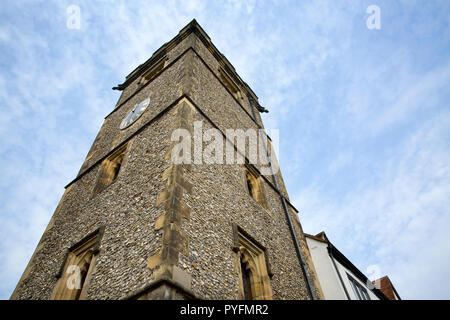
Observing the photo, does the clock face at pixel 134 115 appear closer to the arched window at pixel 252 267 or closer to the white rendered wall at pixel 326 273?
the arched window at pixel 252 267

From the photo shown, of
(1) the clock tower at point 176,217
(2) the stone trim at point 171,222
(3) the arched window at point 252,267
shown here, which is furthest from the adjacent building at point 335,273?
(2) the stone trim at point 171,222

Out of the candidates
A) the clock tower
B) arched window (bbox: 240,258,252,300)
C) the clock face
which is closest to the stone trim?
the clock tower

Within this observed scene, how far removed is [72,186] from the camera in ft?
29.1

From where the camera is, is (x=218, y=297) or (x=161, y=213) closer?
(x=218, y=297)

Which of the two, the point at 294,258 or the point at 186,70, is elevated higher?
the point at 186,70

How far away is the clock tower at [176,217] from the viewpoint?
450 cm

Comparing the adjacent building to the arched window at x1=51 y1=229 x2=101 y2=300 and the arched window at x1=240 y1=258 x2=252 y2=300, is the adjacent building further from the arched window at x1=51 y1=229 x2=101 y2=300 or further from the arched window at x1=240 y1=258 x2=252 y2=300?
the arched window at x1=51 y1=229 x2=101 y2=300

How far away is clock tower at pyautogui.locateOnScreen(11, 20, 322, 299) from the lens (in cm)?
450

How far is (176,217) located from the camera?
15.7 feet

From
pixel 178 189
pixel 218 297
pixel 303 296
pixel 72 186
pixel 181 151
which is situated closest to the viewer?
pixel 218 297

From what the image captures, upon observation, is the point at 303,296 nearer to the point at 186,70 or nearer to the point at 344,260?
the point at 344,260
